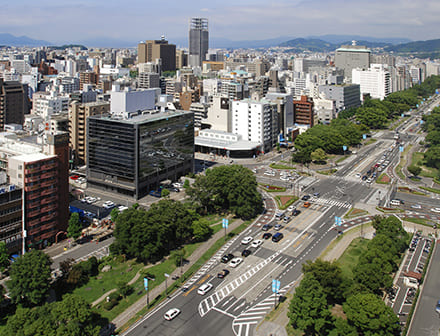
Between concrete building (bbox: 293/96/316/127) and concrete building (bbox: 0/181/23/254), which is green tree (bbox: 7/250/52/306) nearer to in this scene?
concrete building (bbox: 0/181/23/254)

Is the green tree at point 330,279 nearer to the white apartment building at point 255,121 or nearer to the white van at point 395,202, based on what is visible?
the white van at point 395,202

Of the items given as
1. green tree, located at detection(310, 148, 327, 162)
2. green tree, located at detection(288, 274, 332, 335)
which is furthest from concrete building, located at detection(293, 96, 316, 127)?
green tree, located at detection(288, 274, 332, 335)

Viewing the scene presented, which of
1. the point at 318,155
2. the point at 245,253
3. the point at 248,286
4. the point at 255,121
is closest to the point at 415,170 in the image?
the point at 318,155

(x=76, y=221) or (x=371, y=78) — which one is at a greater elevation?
(x=371, y=78)

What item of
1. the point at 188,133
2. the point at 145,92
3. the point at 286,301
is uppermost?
the point at 145,92

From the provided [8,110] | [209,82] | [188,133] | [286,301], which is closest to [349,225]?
[286,301]

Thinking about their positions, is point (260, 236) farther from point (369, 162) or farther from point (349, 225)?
point (369, 162)
